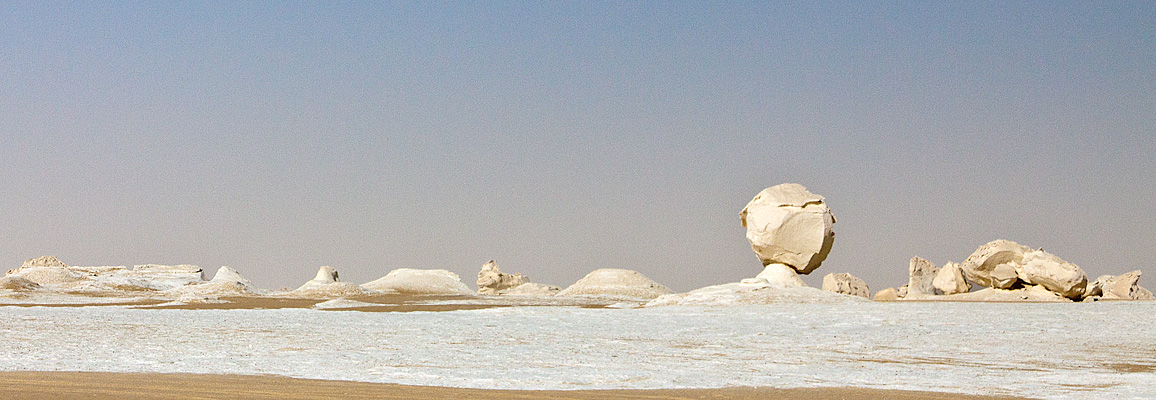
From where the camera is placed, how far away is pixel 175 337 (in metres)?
13.9

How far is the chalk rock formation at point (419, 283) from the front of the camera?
4856 centimetres

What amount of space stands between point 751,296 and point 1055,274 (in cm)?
735

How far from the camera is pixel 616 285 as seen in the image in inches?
1907

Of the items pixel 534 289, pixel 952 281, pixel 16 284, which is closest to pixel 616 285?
pixel 534 289

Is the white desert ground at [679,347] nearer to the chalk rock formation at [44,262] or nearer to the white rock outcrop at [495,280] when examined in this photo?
the white rock outcrop at [495,280]

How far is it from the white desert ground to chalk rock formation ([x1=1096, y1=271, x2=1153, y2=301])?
926 cm

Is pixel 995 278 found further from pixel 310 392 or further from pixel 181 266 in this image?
pixel 181 266

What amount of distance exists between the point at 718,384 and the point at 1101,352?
740cm

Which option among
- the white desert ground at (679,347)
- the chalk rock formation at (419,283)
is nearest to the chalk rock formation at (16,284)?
the chalk rock formation at (419,283)

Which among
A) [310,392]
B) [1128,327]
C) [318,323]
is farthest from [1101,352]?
[318,323]

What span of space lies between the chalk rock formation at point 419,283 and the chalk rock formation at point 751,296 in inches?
964

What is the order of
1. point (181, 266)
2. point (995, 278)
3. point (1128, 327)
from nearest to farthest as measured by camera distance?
1. point (1128, 327)
2. point (995, 278)
3. point (181, 266)

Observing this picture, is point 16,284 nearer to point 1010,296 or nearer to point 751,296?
point 751,296

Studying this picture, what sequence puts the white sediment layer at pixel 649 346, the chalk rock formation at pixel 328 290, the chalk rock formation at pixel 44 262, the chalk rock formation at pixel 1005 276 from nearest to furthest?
the white sediment layer at pixel 649 346 → the chalk rock formation at pixel 1005 276 → the chalk rock formation at pixel 328 290 → the chalk rock formation at pixel 44 262
